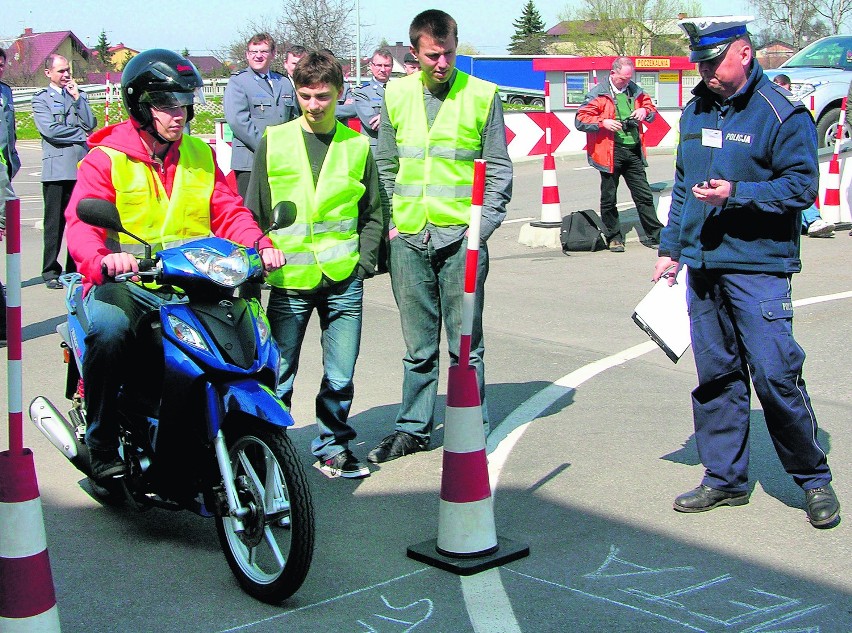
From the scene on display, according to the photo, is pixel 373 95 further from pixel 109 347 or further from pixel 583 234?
pixel 109 347

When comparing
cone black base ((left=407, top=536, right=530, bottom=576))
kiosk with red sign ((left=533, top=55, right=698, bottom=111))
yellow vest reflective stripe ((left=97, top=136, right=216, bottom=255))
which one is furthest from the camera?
kiosk with red sign ((left=533, top=55, right=698, bottom=111))

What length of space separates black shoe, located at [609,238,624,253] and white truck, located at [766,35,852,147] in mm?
5512

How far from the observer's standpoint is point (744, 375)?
5.30 m

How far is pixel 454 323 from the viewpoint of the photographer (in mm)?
6160

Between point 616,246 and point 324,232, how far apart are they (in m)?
7.96

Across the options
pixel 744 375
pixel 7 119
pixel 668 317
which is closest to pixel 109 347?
pixel 668 317

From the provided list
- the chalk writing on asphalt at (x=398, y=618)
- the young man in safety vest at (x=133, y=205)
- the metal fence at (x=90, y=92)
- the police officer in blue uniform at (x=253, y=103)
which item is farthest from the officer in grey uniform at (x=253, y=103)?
the chalk writing on asphalt at (x=398, y=618)

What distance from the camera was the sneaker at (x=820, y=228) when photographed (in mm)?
13617

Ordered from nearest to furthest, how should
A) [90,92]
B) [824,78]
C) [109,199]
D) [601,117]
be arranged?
1. [109,199]
2. [601,117]
3. [90,92]
4. [824,78]

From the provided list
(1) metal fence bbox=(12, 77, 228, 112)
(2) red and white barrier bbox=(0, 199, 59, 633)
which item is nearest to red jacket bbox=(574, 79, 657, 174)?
(1) metal fence bbox=(12, 77, 228, 112)

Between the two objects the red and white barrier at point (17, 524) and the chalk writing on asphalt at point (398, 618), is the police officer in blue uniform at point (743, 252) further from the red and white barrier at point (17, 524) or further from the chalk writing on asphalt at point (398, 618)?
the red and white barrier at point (17, 524)

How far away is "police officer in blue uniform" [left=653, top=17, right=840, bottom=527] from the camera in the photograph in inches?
196

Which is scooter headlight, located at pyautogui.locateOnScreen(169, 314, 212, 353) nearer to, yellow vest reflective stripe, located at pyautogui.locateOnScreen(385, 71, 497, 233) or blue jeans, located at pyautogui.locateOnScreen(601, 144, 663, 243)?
yellow vest reflective stripe, located at pyautogui.locateOnScreen(385, 71, 497, 233)

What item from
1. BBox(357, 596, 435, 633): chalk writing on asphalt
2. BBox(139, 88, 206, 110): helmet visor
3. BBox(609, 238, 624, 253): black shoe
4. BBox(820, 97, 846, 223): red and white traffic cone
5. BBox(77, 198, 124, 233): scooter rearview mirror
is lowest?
BBox(609, 238, 624, 253): black shoe
